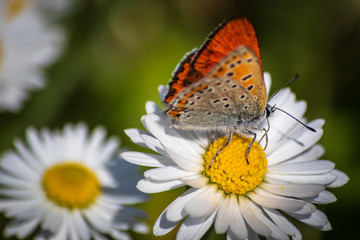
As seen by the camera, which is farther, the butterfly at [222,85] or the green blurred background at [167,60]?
the green blurred background at [167,60]

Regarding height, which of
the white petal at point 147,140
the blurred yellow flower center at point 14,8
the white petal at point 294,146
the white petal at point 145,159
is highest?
the blurred yellow flower center at point 14,8

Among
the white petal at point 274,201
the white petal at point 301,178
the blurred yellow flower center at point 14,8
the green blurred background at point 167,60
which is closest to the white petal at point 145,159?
the white petal at point 274,201

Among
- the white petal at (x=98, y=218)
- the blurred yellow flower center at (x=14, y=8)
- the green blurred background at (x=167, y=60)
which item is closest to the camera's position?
the white petal at (x=98, y=218)

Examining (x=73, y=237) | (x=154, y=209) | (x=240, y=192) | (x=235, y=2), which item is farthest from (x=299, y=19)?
(x=73, y=237)

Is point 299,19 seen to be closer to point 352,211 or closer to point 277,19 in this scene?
point 277,19

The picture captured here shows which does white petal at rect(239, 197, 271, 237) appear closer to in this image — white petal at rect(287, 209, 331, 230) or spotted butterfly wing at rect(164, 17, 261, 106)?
white petal at rect(287, 209, 331, 230)

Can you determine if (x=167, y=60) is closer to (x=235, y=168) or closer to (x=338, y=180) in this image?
(x=235, y=168)

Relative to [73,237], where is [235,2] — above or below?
above

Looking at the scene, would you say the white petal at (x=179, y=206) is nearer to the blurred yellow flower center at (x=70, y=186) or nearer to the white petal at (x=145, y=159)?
the white petal at (x=145, y=159)
